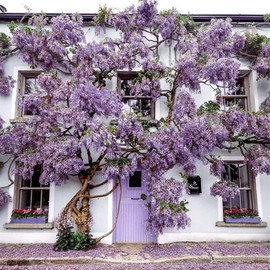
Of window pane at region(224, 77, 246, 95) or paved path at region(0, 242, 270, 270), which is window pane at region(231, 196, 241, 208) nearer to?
paved path at region(0, 242, 270, 270)

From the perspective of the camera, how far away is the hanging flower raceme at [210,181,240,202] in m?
5.84

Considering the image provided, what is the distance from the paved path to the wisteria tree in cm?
65

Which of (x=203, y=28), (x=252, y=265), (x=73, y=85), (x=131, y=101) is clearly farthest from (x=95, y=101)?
(x=252, y=265)

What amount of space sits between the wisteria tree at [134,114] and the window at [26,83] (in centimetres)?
32

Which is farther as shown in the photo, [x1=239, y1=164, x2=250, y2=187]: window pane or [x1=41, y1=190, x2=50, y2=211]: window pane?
[x1=239, y1=164, x2=250, y2=187]: window pane

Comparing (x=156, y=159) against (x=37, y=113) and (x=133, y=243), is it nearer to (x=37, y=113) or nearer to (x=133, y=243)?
(x=133, y=243)

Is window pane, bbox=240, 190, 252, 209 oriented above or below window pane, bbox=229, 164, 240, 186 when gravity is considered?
below

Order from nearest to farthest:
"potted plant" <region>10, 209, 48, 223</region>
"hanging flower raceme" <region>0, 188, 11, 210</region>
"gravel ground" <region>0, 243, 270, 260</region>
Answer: "gravel ground" <region>0, 243, 270, 260</region> < "hanging flower raceme" <region>0, 188, 11, 210</region> < "potted plant" <region>10, 209, 48, 223</region>

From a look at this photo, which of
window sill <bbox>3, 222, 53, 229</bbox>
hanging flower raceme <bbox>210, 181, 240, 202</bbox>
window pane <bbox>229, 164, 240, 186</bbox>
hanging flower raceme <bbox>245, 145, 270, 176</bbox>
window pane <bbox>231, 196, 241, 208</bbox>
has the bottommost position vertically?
window sill <bbox>3, 222, 53, 229</bbox>

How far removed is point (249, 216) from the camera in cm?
616

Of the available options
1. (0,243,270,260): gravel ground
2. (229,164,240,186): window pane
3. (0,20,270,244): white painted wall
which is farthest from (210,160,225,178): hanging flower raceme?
(0,243,270,260): gravel ground

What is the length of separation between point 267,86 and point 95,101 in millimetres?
4789

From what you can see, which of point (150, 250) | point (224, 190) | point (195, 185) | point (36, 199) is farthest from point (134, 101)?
point (150, 250)

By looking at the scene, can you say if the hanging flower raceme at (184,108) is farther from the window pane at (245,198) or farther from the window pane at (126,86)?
the window pane at (245,198)
